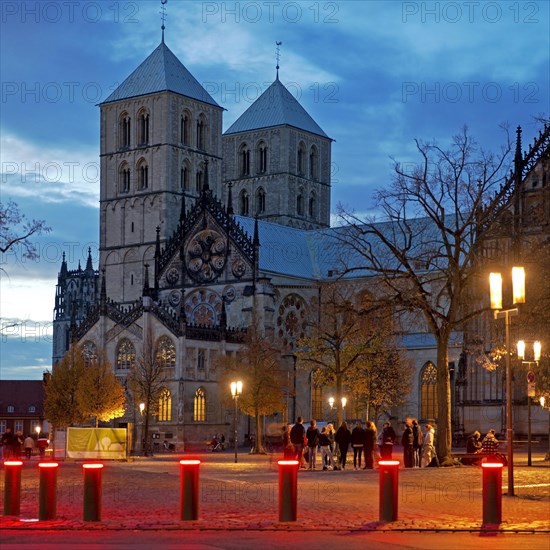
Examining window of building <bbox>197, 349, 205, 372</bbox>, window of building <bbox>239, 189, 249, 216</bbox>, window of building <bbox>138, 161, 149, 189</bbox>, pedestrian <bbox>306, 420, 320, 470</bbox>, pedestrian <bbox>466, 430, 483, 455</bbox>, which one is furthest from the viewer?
window of building <bbox>239, 189, 249, 216</bbox>

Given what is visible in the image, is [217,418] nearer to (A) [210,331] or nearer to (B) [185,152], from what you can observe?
(A) [210,331]

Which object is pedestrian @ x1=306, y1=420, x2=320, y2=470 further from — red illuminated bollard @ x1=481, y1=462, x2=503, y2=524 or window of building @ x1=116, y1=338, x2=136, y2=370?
window of building @ x1=116, y1=338, x2=136, y2=370

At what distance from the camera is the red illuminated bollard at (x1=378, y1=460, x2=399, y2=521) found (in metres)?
20.4

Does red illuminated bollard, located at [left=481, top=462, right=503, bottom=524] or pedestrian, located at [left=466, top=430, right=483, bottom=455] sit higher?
pedestrian, located at [left=466, top=430, right=483, bottom=455]

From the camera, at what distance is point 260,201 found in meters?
127

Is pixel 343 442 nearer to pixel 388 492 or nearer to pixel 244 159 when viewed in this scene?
pixel 388 492

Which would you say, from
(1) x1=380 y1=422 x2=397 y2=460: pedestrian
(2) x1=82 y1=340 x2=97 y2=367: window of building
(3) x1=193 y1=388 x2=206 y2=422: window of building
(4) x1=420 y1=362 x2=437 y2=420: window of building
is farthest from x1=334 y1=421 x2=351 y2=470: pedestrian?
(2) x1=82 y1=340 x2=97 y2=367: window of building

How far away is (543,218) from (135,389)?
35.6 metres

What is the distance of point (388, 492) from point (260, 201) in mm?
106711

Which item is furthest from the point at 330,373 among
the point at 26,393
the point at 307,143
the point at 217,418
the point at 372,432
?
the point at 26,393

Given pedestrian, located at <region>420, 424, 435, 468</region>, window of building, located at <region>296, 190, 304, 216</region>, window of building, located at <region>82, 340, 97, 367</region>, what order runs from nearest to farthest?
1. pedestrian, located at <region>420, 424, 435, 468</region>
2. window of building, located at <region>82, 340, 97, 367</region>
3. window of building, located at <region>296, 190, 304, 216</region>

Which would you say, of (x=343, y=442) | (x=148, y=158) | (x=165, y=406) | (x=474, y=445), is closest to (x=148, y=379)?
(x=165, y=406)

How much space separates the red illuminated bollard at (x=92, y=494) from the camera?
2058 cm

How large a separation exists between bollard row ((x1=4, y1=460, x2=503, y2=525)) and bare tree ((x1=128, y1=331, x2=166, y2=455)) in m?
55.0
